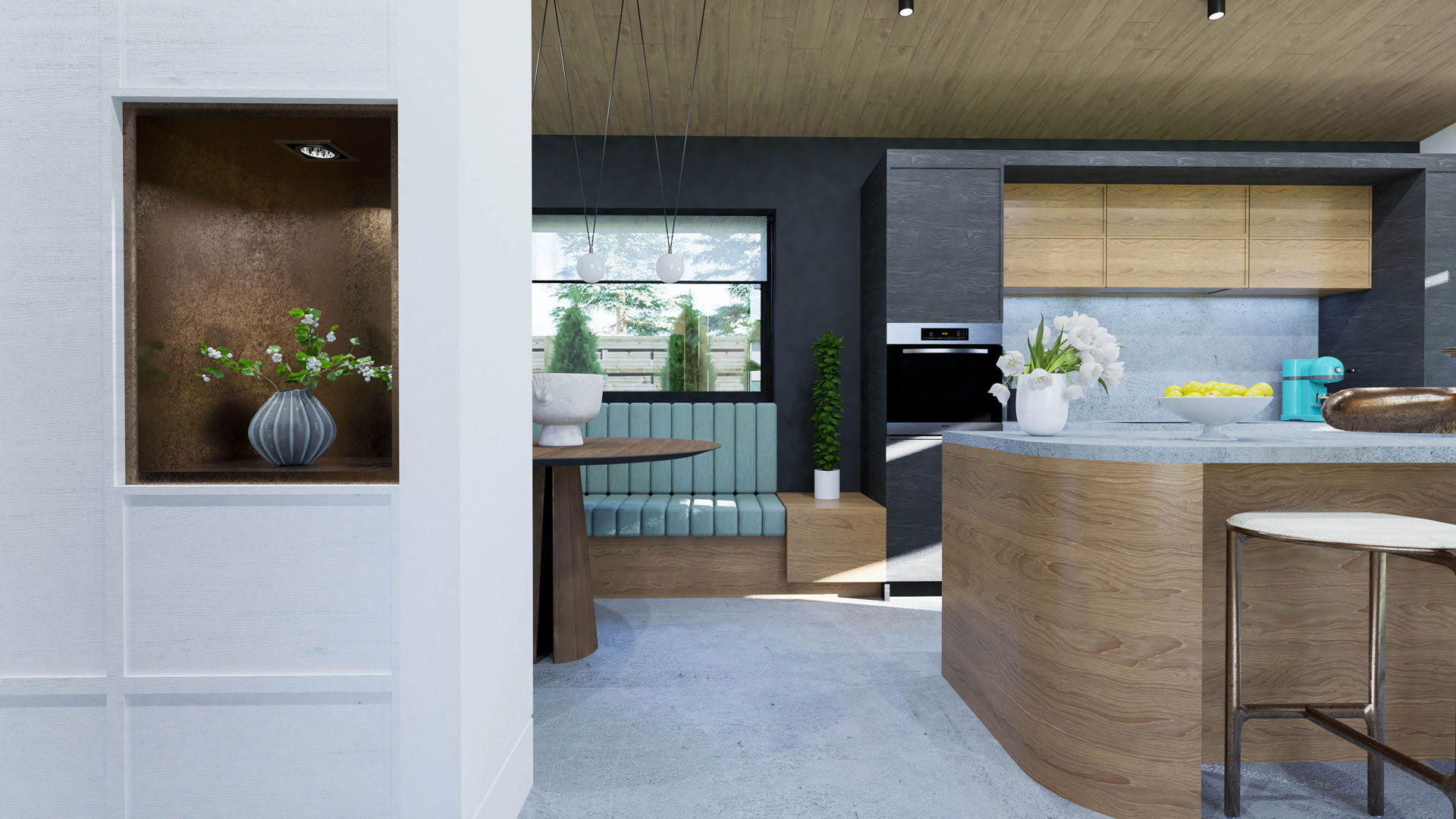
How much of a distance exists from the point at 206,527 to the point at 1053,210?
12.9ft

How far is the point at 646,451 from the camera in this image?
224 cm

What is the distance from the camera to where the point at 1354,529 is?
132 centimetres

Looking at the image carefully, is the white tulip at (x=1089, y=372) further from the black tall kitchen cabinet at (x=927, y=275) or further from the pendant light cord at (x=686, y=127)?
the pendant light cord at (x=686, y=127)

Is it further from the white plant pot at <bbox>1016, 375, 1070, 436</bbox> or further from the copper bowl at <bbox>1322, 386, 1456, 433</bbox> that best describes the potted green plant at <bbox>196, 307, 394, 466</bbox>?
the copper bowl at <bbox>1322, 386, 1456, 433</bbox>

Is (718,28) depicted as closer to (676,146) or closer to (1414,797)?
(676,146)

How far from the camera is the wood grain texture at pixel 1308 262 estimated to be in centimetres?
366

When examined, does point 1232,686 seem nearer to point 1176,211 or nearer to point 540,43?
point 1176,211

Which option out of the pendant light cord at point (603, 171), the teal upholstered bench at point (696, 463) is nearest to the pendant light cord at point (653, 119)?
the pendant light cord at point (603, 171)

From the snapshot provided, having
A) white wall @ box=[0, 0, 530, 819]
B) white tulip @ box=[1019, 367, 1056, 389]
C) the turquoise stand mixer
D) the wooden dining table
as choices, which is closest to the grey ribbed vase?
white wall @ box=[0, 0, 530, 819]

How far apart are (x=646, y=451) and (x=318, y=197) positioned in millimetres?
1181

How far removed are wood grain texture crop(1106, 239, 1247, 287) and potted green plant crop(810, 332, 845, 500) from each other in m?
1.62

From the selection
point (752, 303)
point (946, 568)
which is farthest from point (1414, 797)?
point (752, 303)

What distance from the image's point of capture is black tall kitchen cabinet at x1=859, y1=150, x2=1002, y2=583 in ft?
11.1

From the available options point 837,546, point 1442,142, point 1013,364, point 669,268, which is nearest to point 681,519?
point 837,546
